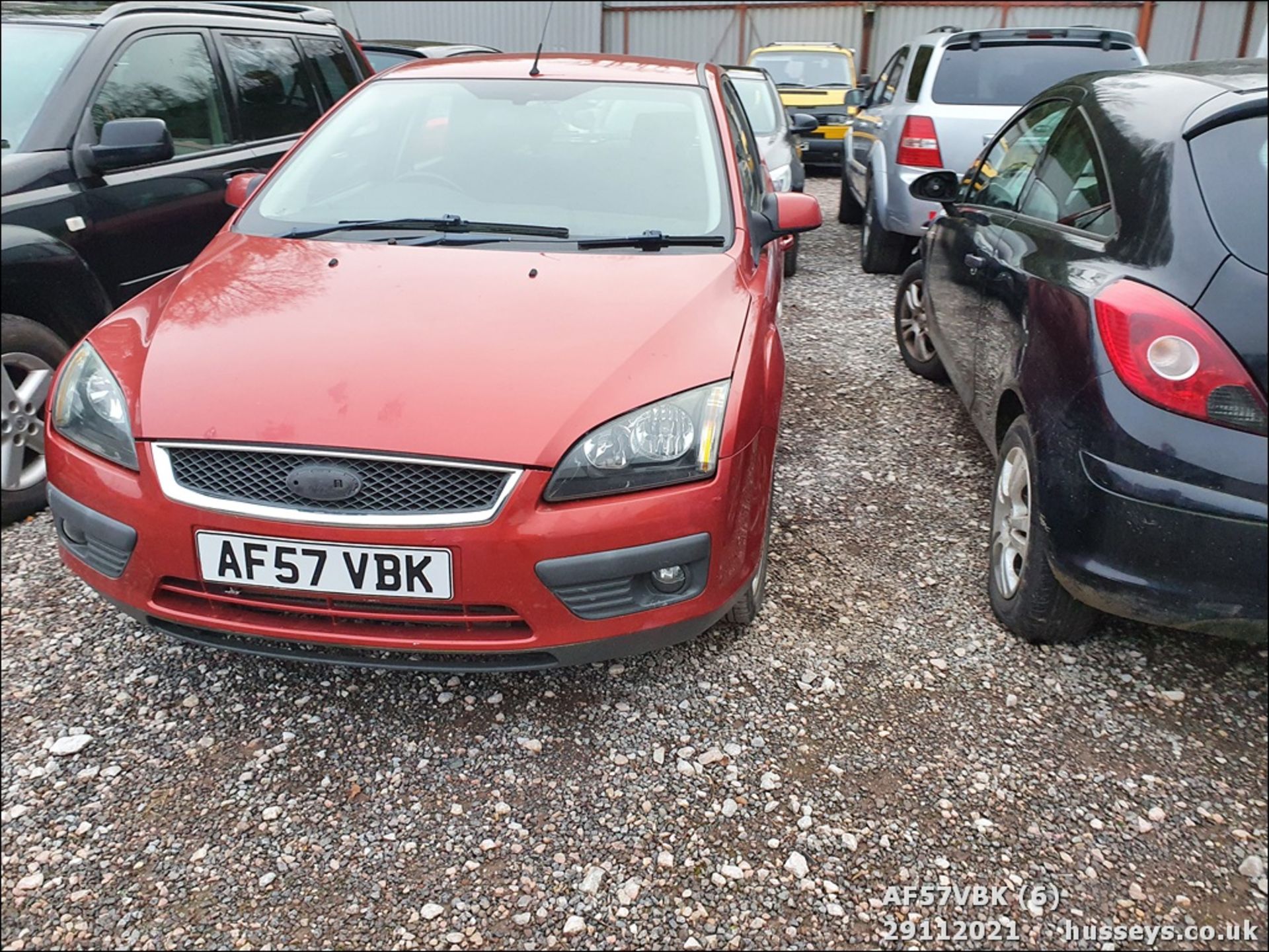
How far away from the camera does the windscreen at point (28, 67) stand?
3.32 m

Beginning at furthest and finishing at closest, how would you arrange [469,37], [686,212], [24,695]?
[469,37] < [686,212] < [24,695]

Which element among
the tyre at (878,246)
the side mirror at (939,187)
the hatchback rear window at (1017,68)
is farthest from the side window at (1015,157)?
the tyre at (878,246)

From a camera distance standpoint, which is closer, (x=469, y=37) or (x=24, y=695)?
(x=24, y=695)

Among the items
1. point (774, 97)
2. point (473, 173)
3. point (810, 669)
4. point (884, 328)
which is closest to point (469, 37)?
point (774, 97)

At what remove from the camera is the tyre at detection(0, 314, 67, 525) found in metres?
3.14

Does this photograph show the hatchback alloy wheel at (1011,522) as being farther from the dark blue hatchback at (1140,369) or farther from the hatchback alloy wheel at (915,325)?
the hatchback alloy wheel at (915,325)

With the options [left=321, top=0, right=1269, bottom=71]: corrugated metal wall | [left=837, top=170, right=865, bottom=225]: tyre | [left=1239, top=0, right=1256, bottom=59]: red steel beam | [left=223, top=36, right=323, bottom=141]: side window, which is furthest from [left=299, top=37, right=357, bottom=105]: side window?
[left=1239, top=0, right=1256, bottom=59]: red steel beam

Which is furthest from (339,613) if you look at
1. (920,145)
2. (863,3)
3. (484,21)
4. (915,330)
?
(484,21)

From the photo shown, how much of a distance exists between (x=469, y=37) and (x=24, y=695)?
1989cm

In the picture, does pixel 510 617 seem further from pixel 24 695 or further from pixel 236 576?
pixel 24 695

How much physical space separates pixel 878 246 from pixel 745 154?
3.35 meters

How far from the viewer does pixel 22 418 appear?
320 centimetres

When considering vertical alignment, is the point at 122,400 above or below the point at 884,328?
above

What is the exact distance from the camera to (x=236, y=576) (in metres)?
2.02
